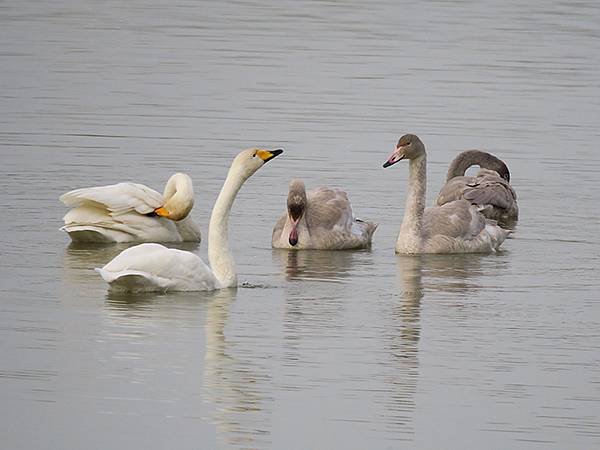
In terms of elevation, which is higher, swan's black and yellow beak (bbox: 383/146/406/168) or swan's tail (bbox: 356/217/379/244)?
swan's black and yellow beak (bbox: 383/146/406/168)

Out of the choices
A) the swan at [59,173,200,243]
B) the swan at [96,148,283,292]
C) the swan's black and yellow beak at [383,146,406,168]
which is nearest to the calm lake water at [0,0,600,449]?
the swan at [96,148,283,292]

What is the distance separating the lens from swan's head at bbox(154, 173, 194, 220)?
1556cm

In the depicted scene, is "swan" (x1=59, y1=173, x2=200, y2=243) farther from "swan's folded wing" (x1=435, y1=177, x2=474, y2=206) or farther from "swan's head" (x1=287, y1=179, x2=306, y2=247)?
"swan's folded wing" (x1=435, y1=177, x2=474, y2=206)

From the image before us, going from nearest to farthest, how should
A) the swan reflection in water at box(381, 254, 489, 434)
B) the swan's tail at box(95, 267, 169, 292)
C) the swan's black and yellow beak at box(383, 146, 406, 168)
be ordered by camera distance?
the swan reflection in water at box(381, 254, 489, 434)
the swan's tail at box(95, 267, 169, 292)
the swan's black and yellow beak at box(383, 146, 406, 168)

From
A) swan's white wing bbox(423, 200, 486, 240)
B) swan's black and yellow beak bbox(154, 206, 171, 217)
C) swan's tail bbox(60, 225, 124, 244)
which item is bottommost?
swan's tail bbox(60, 225, 124, 244)

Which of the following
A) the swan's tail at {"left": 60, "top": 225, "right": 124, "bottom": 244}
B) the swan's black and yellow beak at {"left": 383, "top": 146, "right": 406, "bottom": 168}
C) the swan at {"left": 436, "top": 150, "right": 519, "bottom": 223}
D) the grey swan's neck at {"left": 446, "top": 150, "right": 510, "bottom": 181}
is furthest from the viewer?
the grey swan's neck at {"left": 446, "top": 150, "right": 510, "bottom": 181}

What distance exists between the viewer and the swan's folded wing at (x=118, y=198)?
1545cm

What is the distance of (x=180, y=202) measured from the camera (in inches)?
613

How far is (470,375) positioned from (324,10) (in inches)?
1116

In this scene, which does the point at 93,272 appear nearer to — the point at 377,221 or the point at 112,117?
the point at 377,221

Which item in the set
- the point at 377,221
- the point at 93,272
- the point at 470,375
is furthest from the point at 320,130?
the point at 470,375

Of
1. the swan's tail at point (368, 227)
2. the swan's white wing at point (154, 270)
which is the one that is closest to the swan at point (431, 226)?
the swan's tail at point (368, 227)

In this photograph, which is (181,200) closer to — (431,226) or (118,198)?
(118,198)

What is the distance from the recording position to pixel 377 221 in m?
17.2
